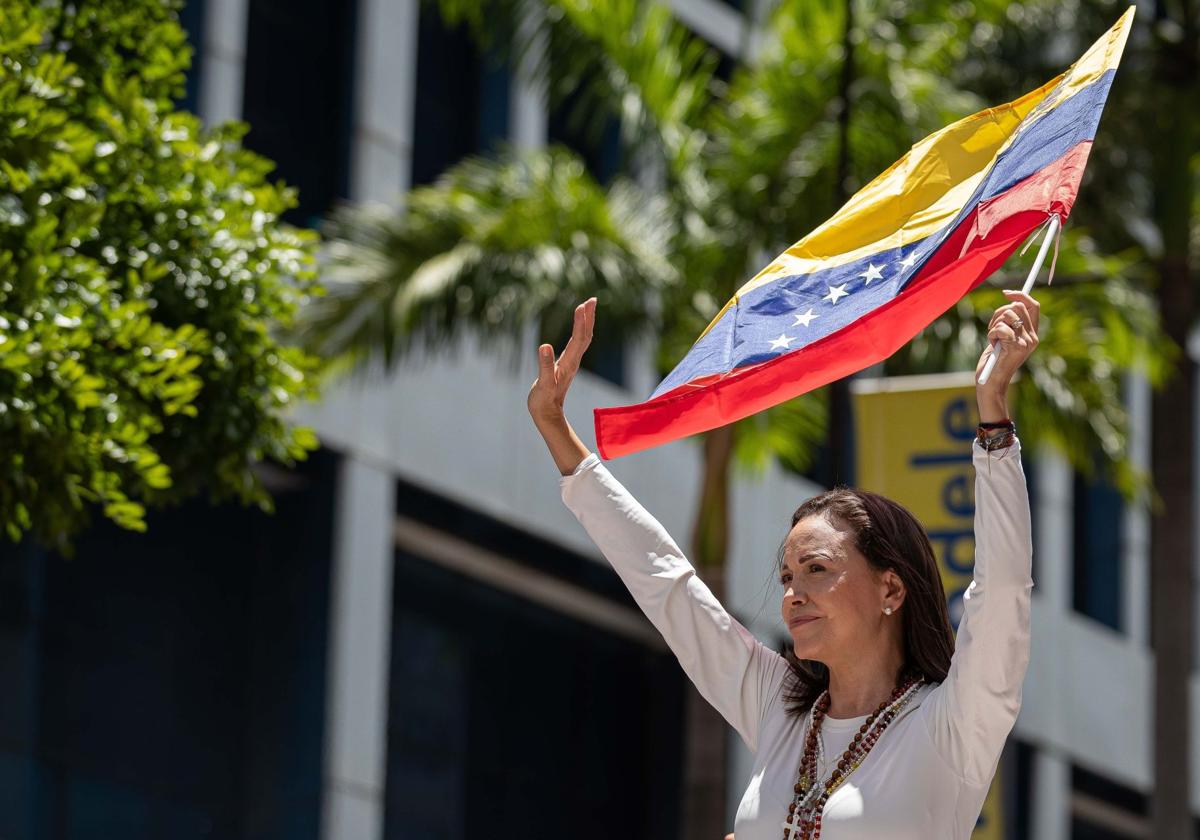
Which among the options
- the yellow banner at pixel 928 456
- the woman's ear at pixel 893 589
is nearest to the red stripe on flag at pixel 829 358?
the woman's ear at pixel 893 589

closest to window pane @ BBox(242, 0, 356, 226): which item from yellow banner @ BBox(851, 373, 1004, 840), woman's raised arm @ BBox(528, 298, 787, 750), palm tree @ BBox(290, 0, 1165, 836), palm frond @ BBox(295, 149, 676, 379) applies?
palm tree @ BBox(290, 0, 1165, 836)

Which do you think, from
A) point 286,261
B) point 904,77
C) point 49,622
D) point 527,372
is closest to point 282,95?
point 527,372

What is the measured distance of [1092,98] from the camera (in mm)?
6480

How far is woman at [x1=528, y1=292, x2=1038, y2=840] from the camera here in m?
4.86

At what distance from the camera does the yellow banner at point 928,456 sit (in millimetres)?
15750

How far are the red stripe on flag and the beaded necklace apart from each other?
123 cm

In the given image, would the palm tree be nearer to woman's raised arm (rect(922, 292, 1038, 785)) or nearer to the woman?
the woman

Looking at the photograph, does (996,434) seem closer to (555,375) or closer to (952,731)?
(952,731)

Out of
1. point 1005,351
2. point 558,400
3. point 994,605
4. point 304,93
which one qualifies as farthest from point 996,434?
point 304,93

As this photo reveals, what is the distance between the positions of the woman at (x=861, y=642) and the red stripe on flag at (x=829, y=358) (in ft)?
1.93

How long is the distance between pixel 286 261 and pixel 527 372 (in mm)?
13319

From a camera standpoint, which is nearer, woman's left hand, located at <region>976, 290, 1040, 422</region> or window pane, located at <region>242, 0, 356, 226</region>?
woman's left hand, located at <region>976, 290, 1040, 422</region>

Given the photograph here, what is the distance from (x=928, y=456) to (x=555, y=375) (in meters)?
10.3

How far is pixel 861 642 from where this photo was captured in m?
5.21
